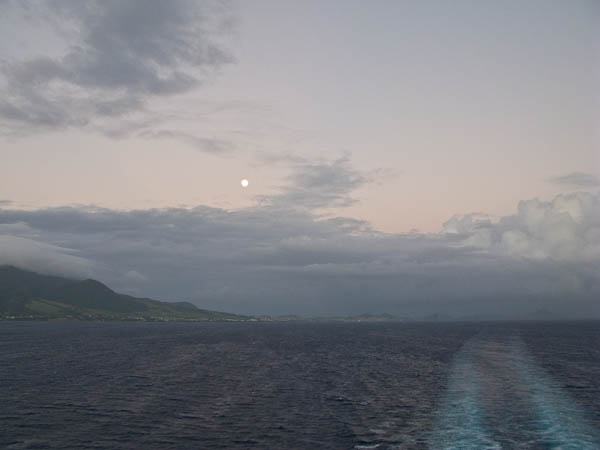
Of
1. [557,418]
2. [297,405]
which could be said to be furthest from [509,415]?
[297,405]

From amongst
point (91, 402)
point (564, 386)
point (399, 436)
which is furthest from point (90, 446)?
point (564, 386)

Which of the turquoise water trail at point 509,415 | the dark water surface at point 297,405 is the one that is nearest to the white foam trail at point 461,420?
the turquoise water trail at point 509,415

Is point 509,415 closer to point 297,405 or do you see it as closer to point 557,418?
point 557,418

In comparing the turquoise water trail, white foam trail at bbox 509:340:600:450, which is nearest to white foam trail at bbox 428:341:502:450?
the turquoise water trail

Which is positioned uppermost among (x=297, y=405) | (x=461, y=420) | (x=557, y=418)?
(x=557, y=418)

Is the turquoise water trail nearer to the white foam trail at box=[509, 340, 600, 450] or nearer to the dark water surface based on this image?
the white foam trail at box=[509, 340, 600, 450]

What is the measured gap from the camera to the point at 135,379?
3954 inches

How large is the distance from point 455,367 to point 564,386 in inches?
1387

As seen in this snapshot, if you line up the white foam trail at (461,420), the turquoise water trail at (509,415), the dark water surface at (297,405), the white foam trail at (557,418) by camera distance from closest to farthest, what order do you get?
the white foam trail at (461,420), the white foam trail at (557,418), the turquoise water trail at (509,415), the dark water surface at (297,405)

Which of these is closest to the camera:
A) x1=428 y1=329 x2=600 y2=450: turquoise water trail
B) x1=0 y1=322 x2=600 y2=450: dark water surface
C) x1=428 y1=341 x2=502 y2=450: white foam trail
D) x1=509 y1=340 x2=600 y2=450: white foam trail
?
x1=428 y1=341 x2=502 y2=450: white foam trail

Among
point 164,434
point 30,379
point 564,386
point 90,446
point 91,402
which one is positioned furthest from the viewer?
point 30,379

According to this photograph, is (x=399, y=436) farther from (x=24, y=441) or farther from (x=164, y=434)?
(x=24, y=441)

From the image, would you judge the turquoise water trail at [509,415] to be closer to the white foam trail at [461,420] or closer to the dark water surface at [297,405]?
the white foam trail at [461,420]

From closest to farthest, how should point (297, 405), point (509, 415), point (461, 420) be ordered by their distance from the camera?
point (461, 420)
point (509, 415)
point (297, 405)
